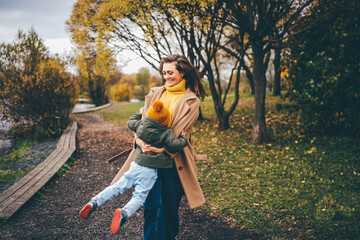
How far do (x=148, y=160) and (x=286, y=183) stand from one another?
138 inches

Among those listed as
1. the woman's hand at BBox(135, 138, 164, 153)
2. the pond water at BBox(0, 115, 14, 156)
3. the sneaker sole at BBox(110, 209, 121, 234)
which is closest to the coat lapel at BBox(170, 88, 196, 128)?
the woman's hand at BBox(135, 138, 164, 153)

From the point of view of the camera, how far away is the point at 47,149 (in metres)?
7.90

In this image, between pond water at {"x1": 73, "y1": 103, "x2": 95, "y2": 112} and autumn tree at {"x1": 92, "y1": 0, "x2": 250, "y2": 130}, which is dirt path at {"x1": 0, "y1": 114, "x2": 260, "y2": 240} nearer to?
autumn tree at {"x1": 92, "y1": 0, "x2": 250, "y2": 130}

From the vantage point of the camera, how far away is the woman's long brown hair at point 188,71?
111 inches

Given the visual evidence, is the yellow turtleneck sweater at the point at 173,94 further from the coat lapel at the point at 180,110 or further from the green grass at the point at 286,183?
the green grass at the point at 286,183

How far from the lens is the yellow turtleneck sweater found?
110 inches

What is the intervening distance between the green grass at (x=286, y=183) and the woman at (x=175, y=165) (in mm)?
1445

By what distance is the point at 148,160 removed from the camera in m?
2.56

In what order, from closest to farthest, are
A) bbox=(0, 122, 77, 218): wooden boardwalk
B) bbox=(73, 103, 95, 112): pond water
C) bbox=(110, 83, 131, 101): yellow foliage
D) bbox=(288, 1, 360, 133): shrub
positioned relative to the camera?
1. bbox=(0, 122, 77, 218): wooden boardwalk
2. bbox=(288, 1, 360, 133): shrub
3. bbox=(73, 103, 95, 112): pond water
4. bbox=(110, 83, 131, 101): yellow foliage

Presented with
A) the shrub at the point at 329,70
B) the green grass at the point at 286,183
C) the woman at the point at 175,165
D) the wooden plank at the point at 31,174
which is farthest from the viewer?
the shrub at the point at 329,70

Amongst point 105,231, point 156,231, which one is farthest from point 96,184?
point 156,231

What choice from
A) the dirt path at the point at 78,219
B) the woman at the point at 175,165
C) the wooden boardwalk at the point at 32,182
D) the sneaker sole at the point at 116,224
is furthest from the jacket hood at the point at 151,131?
the wooden boardwalk at the point at 32,182

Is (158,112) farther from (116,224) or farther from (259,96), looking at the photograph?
(259,96)

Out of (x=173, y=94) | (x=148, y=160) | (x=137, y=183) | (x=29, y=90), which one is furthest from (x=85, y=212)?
(x=29, y=90)
